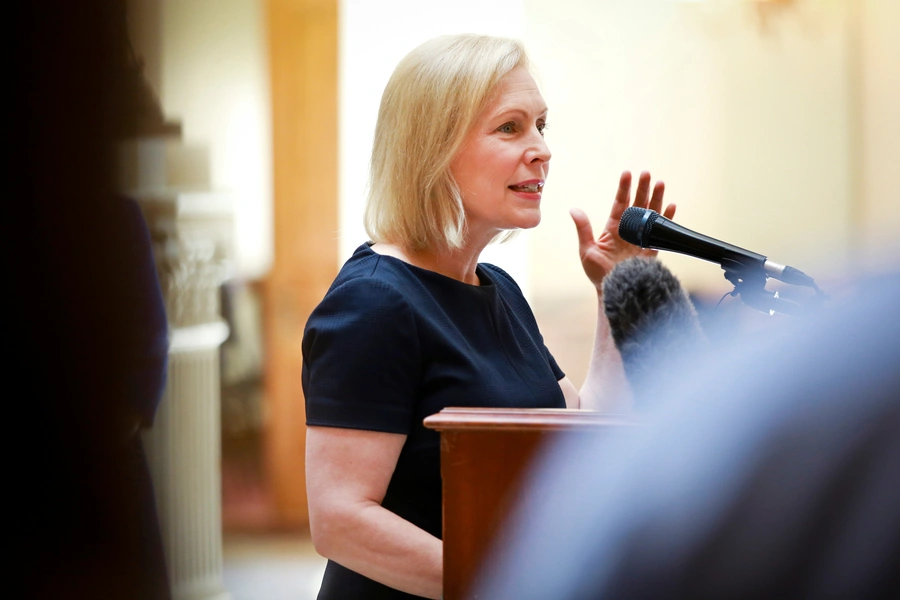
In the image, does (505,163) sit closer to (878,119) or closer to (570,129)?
(570,129)

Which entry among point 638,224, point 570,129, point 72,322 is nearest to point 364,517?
point 638,224

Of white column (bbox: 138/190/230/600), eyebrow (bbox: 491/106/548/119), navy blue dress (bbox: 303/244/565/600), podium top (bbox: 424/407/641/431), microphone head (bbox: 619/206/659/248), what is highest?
eyebrow (bbox: 491/106/548/119)

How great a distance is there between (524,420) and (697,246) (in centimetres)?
35

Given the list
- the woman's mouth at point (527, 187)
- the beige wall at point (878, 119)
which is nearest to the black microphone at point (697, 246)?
the woman's mouth at point (527, 187)

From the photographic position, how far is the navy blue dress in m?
0.76

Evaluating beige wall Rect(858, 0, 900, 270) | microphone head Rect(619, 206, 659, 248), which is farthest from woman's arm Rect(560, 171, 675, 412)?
beige wall Rect(858, 0, 900, 270)

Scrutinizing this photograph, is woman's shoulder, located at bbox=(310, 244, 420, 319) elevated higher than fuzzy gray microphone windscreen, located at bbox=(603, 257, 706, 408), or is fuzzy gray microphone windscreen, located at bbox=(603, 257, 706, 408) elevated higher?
fuzzy gray microphone windscreen, located at bbox=(603, 257, 706, 408)

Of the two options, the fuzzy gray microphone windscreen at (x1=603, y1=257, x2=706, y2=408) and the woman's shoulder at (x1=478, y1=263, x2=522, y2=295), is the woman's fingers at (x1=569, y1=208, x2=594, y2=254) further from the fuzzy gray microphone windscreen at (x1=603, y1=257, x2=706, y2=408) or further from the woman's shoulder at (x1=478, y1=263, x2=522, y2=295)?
the fuzzy gray microphone windscreen at (x1=603, y1=257, x2=706, y2=408)

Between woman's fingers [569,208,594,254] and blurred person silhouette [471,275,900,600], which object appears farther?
woman's fingers [569,208,594,254]

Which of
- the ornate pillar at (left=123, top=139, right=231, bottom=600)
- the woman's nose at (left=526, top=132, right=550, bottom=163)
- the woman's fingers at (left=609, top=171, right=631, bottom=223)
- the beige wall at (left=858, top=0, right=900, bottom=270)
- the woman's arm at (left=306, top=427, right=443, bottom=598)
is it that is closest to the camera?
the woman's arm at (left=306, top=427, right=443, bottom=598)

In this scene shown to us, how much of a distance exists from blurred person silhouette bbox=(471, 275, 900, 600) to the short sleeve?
11.7 inches

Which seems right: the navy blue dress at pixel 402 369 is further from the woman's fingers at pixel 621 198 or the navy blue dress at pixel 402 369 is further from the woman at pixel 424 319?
the woman's fingers at pixel 621 198

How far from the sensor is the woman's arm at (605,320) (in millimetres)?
1063

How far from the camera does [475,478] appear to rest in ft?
1.72
